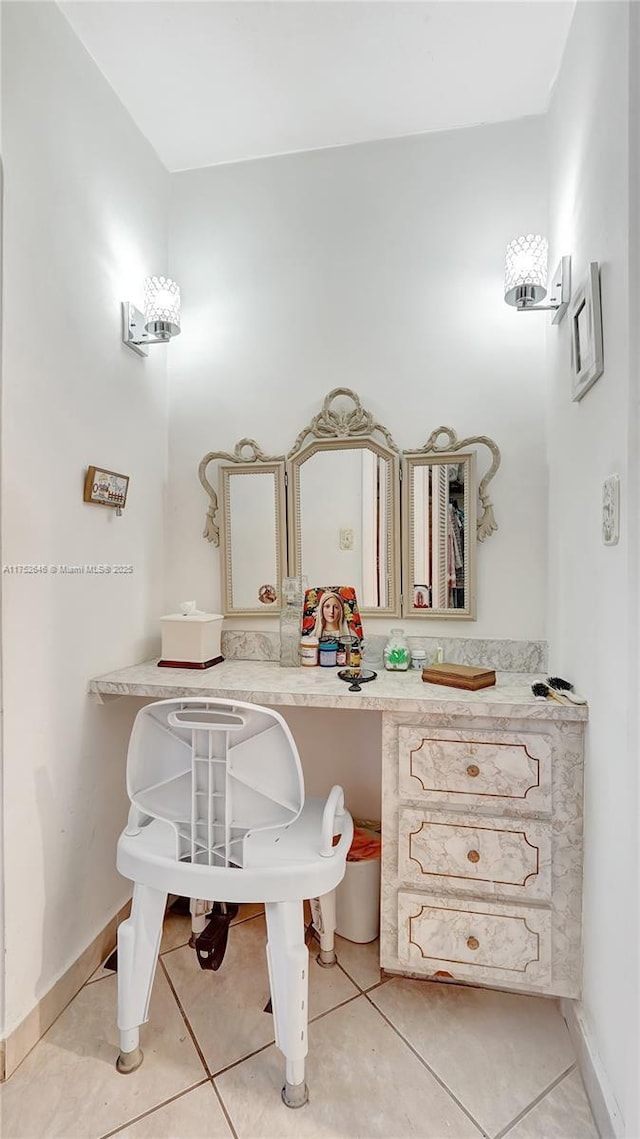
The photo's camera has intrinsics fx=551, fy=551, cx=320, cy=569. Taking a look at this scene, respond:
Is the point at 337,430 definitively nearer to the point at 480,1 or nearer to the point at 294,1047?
the point at 480,1

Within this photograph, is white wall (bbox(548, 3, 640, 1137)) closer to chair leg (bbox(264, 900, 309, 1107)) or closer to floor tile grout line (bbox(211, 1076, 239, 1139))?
chair leg (bbox(264, 900, 309, 1107))

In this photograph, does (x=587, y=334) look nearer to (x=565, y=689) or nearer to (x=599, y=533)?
(x=599, y=533)

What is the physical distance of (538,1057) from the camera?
1.36m

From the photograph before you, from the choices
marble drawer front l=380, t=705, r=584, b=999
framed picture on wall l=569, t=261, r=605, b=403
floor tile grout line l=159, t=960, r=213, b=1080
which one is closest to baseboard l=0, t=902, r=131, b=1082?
floor tile grout line l=159, t=960, r=213, b=1080

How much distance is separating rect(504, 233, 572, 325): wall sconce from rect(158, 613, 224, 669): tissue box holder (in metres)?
1.43

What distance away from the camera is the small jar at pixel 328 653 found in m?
1.92

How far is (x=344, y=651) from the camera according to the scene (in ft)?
6.38

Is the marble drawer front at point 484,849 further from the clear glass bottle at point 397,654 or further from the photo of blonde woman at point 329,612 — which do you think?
the photo of blonde woman at point 329,612

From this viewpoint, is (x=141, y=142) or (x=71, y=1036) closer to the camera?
(x=71, y=1036)

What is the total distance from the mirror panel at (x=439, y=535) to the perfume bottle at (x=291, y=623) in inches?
14.8

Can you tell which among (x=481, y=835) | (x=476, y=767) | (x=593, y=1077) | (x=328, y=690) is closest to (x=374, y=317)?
(x=328, y=690)

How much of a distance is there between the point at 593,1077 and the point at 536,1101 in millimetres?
143

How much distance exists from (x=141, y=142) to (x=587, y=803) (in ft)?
8.39

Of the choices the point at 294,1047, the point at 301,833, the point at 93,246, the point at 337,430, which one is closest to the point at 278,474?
the point at 337,430
